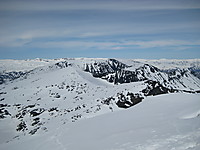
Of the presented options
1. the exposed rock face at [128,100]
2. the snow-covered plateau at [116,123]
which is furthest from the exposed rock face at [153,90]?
the exposed rock face at [128,100]

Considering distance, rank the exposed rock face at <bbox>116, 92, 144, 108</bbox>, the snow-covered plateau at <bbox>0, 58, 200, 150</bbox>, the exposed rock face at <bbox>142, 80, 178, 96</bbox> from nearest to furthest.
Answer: the snow-covered plateau at <bbox>0, 58, 200, 150</bbox> < the exposed rock face at <bbox>116, 92, 144, 108</bbox> < the exposed rock face at <bbox>142, 80, 178, 96</bbox>

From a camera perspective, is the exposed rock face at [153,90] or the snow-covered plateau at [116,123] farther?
the exposed rock face at [153,90]

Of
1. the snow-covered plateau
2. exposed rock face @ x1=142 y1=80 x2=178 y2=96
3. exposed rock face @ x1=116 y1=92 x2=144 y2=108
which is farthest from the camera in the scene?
exposed rock face @ x1=142 y1=80 x2=178 y2=96

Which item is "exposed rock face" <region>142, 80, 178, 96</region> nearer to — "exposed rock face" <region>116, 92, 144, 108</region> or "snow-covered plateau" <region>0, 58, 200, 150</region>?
"snow-covered plateau" <region>0, 58, 200, 150</region>

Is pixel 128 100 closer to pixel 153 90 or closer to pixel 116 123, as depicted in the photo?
pixel 153 90

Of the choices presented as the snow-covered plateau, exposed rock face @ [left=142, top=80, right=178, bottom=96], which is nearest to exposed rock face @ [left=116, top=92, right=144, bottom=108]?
the snow-covered plateau

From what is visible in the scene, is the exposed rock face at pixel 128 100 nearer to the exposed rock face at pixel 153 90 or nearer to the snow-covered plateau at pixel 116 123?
the snow-covered plateau at pixel 116 123

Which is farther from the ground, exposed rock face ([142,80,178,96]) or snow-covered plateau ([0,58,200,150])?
exposed rock face ([142,80,178,96])

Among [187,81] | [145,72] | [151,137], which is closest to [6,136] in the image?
[151,137]

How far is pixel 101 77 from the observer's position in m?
114

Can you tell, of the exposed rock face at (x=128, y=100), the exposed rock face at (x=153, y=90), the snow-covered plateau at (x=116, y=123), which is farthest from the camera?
the exposed rock face at (x=153, y=90)

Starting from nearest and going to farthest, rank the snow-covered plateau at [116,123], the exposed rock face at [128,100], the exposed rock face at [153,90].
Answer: the snow-covered plateau at [116,123]
the exposed rock face at [128,100]
the exposed rock face at [153,90]

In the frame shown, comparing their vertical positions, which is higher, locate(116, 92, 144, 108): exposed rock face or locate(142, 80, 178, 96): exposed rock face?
locate(142, 80, 178, 96): exposed rock face

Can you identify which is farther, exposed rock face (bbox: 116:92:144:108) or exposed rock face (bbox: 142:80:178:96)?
exposed rock face (bbox: 142:80:178:96)
